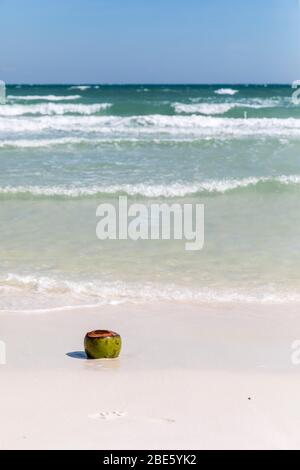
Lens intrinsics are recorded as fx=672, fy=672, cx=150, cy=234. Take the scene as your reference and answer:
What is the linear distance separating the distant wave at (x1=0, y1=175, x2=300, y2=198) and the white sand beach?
564 centimetres

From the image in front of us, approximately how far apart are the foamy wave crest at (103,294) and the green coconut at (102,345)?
140cm

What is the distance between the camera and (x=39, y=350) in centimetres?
525

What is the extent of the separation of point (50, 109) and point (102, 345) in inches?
1226

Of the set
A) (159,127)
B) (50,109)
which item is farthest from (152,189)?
(50,109)

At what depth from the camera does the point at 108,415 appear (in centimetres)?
400

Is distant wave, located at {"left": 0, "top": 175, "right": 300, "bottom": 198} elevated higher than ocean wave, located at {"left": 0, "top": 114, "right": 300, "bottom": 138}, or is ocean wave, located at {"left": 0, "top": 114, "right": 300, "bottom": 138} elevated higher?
ocean wave, located at {"left": 0, "top": 114, "right": 300, "bottom": 138}

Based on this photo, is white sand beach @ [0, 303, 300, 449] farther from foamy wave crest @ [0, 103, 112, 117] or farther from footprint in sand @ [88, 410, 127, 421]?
foamy wave crest @ [0, 103, 112, 117]

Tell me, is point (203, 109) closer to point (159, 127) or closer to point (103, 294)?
point (159, 127)

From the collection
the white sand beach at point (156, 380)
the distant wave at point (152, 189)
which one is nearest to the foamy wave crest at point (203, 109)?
the distant wave at point (152, 189)

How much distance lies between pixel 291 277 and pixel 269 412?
3443mm

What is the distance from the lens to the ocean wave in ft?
71.9

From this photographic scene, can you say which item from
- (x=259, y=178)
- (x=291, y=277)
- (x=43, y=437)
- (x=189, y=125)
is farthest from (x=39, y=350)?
(x=189, y=125)

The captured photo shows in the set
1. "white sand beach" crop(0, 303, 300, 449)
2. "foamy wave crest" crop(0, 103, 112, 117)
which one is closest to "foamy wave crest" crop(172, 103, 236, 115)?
"foamy wave crest" crop(0, 103, 112, 117)
